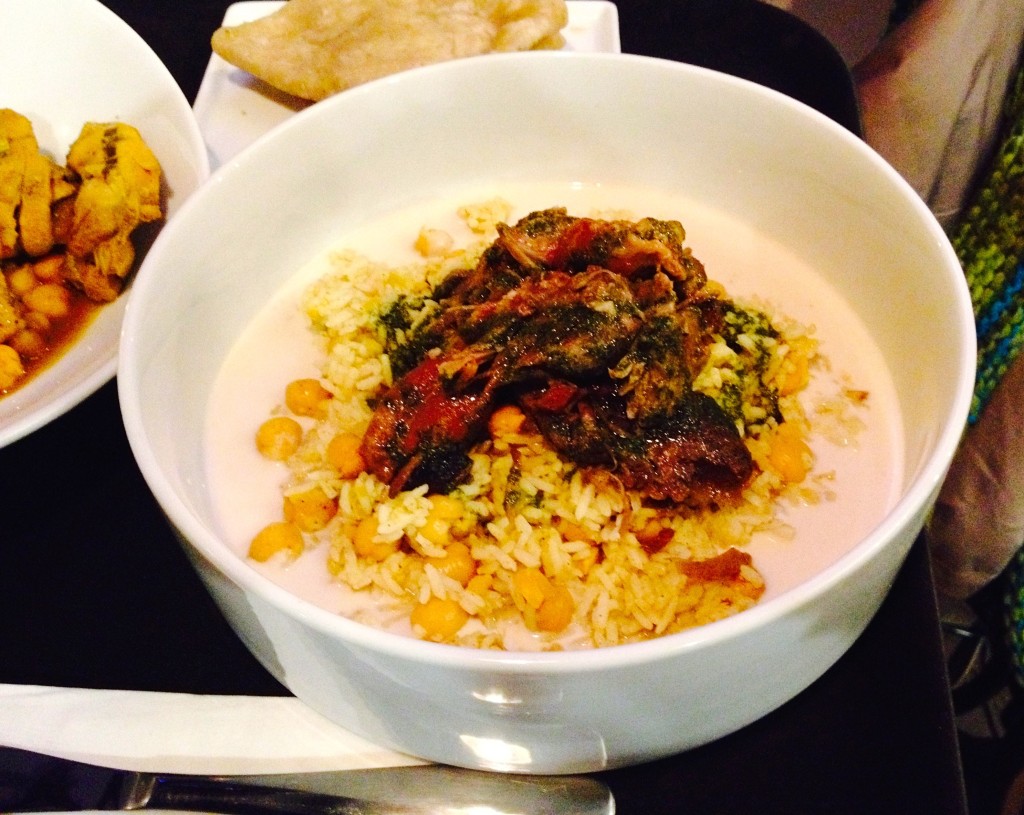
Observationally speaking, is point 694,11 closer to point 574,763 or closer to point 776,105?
point 776,105

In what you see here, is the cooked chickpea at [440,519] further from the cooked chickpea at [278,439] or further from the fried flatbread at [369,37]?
the fried flatbread at [369,37]

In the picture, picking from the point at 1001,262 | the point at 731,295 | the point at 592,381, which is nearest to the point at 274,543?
the point at 592,381

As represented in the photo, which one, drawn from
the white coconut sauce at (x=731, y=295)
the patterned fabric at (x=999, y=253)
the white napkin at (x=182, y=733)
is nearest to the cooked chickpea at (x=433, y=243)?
the white coconut sauce at (x=731, y=295)

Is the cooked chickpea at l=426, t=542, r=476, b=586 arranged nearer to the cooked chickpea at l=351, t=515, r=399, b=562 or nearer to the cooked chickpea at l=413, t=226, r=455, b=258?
the cooked chickpea at l=351, t=515, r=399, b=562

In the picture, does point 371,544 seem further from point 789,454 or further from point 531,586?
point 789,454

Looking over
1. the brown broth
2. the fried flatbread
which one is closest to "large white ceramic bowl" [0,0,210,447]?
the brown broth
